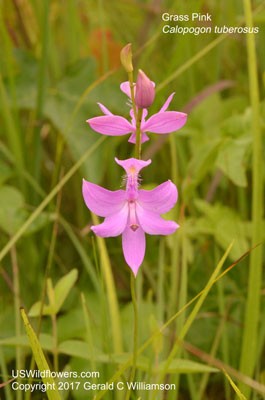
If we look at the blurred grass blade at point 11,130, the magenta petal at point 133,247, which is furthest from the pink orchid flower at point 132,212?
the blurred grass blade at point 11,130

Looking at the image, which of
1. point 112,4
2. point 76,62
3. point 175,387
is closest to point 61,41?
point 112,4

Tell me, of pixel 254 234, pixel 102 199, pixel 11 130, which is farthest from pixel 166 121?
pixel 11 130

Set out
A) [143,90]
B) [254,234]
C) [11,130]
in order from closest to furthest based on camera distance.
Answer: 1. [143,90]
2. [254,234]
3. [11,130]

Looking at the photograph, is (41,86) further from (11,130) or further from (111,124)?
(111,124)

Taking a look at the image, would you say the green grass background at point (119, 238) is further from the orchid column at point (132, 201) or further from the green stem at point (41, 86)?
the orchid column at point (132, 201)

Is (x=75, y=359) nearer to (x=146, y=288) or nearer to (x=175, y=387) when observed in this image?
(x=175, y=387)

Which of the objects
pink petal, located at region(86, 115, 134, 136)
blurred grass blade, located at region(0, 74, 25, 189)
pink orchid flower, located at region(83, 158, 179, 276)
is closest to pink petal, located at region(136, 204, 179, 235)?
pink orchid flower, located at region(83, 158, 179, 276)

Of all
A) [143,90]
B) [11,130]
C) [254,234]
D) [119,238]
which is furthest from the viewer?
[119,238]
